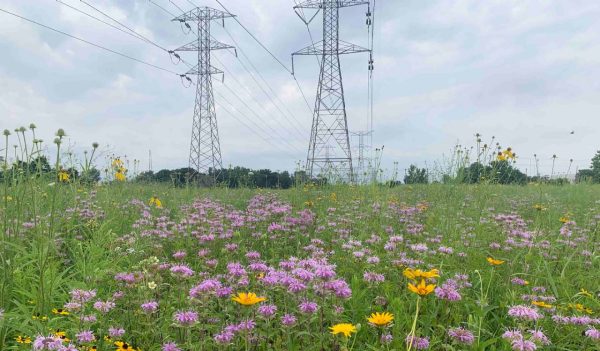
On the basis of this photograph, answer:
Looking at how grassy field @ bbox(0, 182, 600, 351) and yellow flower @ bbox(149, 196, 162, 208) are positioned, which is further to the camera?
yellow flower @ bbox(149, 196, 162, 208)

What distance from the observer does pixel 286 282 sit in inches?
70.1

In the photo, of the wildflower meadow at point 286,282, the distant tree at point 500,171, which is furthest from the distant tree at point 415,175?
the wildflower meadow at point 286,282

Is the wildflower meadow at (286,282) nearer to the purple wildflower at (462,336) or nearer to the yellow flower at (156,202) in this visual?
the purple wildflower at (462,336)

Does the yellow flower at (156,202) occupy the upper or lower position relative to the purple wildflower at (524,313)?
upper

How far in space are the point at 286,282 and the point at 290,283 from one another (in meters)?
0.02

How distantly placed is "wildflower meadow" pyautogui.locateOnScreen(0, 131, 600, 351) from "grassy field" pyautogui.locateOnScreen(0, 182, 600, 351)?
1cm

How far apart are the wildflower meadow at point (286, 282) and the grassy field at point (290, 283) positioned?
0.01 m

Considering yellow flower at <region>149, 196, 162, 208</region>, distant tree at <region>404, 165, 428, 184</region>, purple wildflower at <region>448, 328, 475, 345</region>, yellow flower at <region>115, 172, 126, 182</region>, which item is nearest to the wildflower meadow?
purple wildflower at <region>448, 328, 475, 345</region>

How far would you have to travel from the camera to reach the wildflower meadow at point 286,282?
1.77 m

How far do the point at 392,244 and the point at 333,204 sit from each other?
3.10m

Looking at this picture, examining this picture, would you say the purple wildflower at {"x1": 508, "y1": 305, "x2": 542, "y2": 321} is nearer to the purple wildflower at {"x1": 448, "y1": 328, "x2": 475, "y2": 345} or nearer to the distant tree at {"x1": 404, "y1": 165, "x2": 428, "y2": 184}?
the purple wildflower at {"x1": 448, "y1": 328, "x2": 475, "y2": 345}

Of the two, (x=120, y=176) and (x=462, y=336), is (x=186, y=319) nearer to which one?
(x=462, y=336)

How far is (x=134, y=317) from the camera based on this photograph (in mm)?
2158

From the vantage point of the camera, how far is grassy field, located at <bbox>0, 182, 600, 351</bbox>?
177 centimetres
